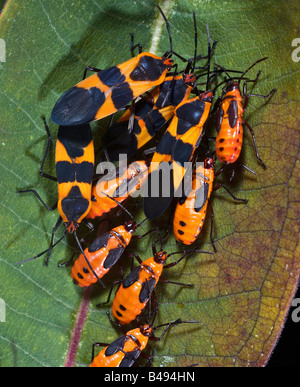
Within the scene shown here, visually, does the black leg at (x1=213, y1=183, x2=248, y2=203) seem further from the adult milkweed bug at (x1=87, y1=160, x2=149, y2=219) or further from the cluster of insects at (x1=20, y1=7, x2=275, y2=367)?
the adult milkweed bug at (x1=87, y1=160, x2=149, y2=219)

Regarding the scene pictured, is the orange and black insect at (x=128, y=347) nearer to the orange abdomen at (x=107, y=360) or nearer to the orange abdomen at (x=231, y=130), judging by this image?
the orange abdomen at (x=107, y=360)

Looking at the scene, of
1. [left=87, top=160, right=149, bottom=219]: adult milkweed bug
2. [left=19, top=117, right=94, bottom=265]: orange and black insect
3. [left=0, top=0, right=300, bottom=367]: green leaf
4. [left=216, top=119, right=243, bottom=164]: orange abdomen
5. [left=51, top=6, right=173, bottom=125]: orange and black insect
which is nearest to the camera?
[left=0, top=0, right=300, bottom=367]: green leaf

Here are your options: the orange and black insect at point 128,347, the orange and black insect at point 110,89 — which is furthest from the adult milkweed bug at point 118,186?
the orange and black insect at point 128,347

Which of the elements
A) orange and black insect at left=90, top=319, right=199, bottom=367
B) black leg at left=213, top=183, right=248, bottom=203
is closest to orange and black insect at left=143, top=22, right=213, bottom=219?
black leg at left=213, top=183, right=248, bottom=203

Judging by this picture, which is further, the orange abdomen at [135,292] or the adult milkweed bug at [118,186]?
the adult milkweed bug at [118,186]

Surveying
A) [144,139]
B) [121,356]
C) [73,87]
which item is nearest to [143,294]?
[121,356]

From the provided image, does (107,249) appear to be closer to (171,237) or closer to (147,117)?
(171,237)

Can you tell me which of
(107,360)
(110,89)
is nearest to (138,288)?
(107,360)
